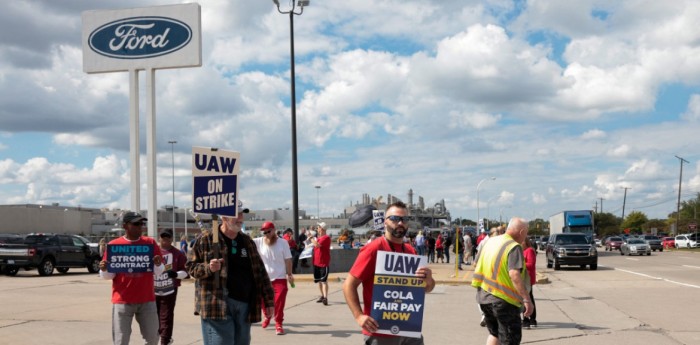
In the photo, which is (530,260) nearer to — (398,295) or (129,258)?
(129,258)

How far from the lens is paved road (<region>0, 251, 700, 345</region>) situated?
11.1 m

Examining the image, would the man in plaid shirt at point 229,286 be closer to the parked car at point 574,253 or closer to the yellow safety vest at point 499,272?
the yellow safety vest at point 499,272

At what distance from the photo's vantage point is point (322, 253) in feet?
51.6

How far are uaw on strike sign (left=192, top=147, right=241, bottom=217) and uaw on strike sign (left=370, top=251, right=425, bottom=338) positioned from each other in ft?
6.95

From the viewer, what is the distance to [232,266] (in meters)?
6.33

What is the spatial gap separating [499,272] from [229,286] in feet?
9.85

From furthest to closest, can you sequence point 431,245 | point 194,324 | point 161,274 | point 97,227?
point 97,227
point 431,245
point 194,324
point 161,274

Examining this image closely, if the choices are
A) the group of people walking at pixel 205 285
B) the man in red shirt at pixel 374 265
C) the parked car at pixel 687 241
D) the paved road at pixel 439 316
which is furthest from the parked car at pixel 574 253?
the parked car at pixel 687 241

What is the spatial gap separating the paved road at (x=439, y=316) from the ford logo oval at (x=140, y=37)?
31.7ft

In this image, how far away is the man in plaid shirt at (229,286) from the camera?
612 centimetres

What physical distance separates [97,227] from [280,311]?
96.2 meters

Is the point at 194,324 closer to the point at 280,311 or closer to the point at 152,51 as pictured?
the point at 280,311

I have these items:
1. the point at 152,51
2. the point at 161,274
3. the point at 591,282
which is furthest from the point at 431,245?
the point at 161,274

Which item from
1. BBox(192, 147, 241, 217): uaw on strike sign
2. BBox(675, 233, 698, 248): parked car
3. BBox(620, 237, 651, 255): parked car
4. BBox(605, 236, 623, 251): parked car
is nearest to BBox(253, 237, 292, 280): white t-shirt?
BBox(192, 147, 241, 217): uaw on strike sign
